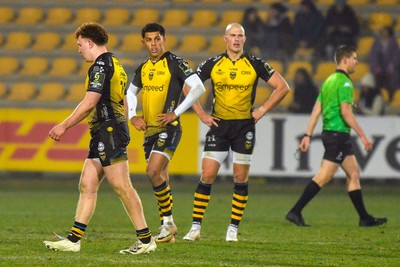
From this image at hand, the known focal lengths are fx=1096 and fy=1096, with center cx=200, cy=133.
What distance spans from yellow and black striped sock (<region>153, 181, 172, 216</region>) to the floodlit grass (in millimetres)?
347

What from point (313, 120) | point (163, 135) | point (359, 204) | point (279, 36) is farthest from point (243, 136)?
point (279, 36)

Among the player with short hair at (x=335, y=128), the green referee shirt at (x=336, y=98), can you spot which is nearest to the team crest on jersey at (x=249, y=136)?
the player with short hair at (x=335, y=128)

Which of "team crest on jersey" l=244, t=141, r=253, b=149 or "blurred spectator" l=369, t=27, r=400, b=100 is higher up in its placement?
"blurred spectator" l=369, t=27, r=400, b=100

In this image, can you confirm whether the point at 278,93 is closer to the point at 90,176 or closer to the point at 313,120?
the point at 313,120

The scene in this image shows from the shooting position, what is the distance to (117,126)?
31.9 feet

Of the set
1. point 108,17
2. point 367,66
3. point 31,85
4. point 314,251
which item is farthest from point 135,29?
point 314,251

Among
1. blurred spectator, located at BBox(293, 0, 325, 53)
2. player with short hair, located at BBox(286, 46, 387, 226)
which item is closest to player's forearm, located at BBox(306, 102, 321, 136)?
player with short hair, located at BBox(286, 46, 387, 226)

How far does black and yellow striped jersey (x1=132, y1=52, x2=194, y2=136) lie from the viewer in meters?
11.4

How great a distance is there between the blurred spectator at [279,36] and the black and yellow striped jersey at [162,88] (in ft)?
35.0

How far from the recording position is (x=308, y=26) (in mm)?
22250

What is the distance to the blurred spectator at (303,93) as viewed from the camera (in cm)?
2064

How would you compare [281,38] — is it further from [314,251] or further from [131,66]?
[314,251]

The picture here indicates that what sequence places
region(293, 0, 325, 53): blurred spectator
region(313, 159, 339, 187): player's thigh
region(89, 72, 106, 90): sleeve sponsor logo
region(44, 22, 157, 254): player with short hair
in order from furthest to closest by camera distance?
region(293, 0, 325, 53): blurred spectator, region(313, 159, 339, 187): player's thigh, region(44, 22, 157, 254): player with short hair, region(89, 72, 106, 90): sleeve sponsor logo

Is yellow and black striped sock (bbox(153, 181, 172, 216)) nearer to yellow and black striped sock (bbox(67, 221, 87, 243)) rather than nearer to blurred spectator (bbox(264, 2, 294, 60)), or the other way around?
yellow and black striped sock (bbox(67, 221, 87, 243))
